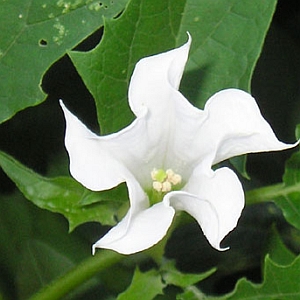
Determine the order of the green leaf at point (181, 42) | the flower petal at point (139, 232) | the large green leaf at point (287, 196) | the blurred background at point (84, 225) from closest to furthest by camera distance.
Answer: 1. the flower petal at point (139, 232)
2. the green leaf at point (181, 42)
3. the large green leaf at point (287, 196)
4. the blurred background at point (84, 225)

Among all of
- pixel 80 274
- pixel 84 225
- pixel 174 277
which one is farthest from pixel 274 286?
pixel 84 225

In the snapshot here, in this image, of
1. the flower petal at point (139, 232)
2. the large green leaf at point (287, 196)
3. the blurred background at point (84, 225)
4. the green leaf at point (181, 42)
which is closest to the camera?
the flower petal at point (139, 232)

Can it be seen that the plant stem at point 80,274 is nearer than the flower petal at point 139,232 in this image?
No

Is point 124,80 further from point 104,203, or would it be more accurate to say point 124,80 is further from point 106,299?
point 106,299

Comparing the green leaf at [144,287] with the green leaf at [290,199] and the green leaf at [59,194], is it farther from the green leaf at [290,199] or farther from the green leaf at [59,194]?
the green leaf at [290,199]

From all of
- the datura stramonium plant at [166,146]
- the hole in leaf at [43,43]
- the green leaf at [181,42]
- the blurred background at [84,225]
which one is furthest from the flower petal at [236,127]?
the blurred background at [84,225]

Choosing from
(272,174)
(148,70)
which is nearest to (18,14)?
(148,70)

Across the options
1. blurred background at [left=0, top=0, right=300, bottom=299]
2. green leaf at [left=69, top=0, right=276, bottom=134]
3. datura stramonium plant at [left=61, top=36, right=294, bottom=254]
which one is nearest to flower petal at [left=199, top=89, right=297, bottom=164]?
datura stramonium plant at [left=61, top=36, right=294, bottom=254]
